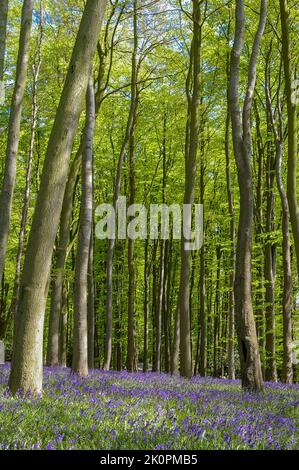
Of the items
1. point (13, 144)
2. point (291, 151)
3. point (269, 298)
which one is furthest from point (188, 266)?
point (269, 298)

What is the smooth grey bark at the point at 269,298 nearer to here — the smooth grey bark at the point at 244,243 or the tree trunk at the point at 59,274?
the tree trunk at the point at 59,274

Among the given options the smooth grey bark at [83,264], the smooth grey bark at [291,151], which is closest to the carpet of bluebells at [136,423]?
the smooth grey bark at [83,264]

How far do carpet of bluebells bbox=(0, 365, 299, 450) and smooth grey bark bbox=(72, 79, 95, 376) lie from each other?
3.25m

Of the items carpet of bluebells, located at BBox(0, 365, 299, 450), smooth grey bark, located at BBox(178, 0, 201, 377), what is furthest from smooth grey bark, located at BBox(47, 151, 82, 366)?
carpet of bluebells, located at BBox(0, 365, 299, 450)

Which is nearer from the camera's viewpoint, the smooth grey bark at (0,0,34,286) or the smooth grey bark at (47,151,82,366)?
the smooth grey bark at (0,0,34,286)

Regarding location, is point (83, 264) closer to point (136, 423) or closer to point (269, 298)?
point (136, 423)

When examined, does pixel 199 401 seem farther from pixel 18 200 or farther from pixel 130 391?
pixel 18 200

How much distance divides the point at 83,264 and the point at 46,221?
429cm

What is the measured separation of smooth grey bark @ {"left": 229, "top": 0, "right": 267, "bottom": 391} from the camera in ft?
29.7

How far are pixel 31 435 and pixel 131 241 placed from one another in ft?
48.4

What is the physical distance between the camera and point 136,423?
4.93 metres

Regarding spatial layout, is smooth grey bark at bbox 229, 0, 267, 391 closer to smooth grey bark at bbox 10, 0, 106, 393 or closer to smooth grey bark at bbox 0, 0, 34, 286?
smooth grey bark at bbox 10, 0, 106, 393
